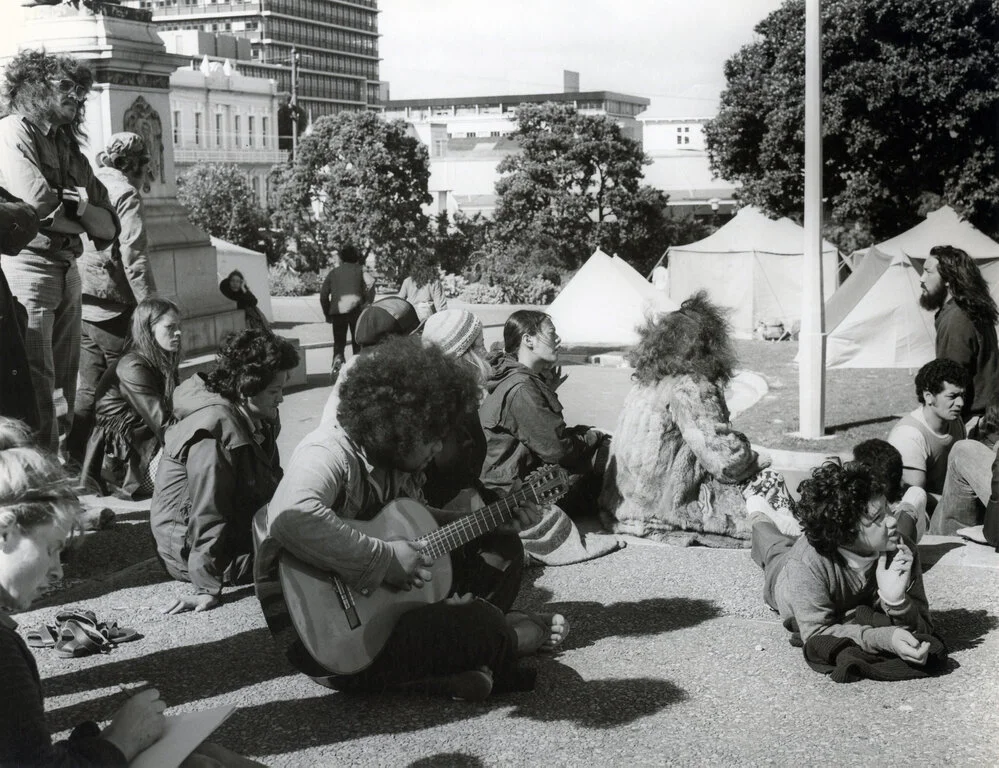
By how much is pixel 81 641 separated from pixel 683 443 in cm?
302

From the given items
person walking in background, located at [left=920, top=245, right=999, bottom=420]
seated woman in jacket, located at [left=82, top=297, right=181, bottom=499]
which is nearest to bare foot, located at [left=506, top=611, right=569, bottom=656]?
seated woman in jacket, located at [left=82, top=297, right=181, bottom=499]

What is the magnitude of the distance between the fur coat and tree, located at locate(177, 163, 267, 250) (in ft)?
113

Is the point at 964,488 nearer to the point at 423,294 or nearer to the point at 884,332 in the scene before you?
the point at 423,294

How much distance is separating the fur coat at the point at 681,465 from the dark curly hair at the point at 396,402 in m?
2.22

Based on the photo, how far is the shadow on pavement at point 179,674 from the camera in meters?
4.18

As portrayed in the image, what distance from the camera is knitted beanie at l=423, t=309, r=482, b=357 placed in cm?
566

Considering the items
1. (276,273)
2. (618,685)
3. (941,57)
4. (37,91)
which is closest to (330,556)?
(618,685)

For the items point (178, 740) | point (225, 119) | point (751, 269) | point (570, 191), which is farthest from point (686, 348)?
point (225, 119)

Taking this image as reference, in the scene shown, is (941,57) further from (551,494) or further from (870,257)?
(551,494)

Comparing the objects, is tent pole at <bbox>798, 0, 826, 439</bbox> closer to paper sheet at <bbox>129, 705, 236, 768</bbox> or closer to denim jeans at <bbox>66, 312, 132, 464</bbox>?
denim jeans at <bbox>66, 312, 132, 464</bbox>

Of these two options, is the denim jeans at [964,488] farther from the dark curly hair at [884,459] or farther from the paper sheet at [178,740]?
the paper sheet at [178,740]

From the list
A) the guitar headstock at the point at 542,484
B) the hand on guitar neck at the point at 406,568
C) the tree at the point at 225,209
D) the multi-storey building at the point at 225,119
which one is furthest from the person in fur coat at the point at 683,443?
the multi-storey building at the point at 225,119

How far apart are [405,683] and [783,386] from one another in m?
13.0

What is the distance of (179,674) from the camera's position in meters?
4.48
